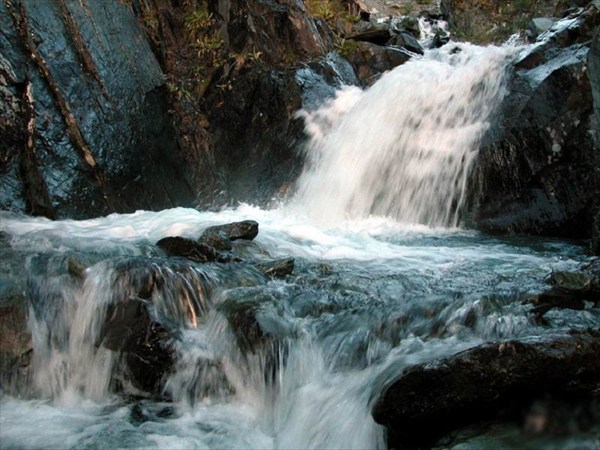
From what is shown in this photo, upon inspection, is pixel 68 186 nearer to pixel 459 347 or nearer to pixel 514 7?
pixel 459 347

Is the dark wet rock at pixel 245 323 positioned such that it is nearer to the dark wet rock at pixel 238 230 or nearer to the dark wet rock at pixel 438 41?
the dark wet rock at pixel 238 230

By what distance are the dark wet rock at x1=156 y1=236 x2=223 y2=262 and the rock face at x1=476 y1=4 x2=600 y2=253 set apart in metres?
4.47

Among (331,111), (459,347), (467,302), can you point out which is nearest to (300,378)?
(459,347)

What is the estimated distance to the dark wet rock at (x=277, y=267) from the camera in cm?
578

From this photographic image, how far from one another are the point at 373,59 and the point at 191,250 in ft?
27.4

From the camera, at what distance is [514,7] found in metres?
17.8

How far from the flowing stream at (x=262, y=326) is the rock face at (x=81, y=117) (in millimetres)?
881

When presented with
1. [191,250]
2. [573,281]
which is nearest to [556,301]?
[573,281]

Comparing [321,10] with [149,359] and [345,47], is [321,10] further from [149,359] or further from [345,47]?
[149,359]

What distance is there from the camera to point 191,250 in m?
6.13

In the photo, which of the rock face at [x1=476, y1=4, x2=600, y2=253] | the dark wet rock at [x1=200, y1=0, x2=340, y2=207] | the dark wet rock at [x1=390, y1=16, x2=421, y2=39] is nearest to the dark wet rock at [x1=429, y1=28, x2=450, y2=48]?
the dark wet rock at [x1=390, y1=16, x2=421, y2=39]

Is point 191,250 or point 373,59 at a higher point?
point 373,59

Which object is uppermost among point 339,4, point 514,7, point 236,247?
point 514,7

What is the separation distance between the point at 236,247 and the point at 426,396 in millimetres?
3900
